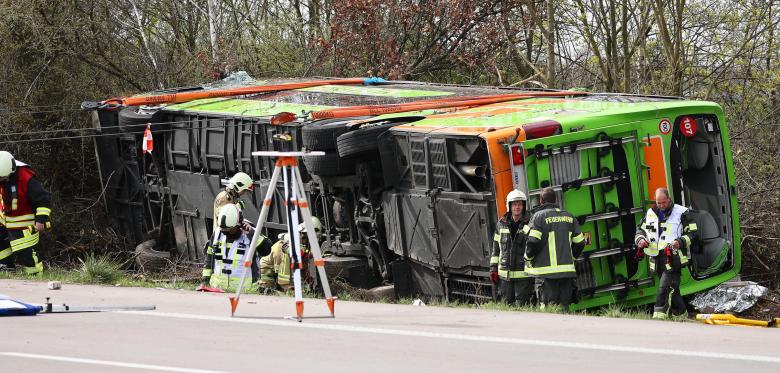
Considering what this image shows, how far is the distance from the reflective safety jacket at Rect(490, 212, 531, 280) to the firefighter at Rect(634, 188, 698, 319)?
1.13 metres

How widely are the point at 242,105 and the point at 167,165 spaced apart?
1.62m

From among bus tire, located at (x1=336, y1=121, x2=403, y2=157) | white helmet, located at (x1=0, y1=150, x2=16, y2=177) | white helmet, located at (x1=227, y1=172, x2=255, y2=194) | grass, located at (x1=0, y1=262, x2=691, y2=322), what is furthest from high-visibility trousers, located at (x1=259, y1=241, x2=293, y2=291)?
white helmet, located at (x1=0, y1=150, x2=16, y2=177)

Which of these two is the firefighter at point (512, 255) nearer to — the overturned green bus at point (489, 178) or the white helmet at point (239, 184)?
the overturned green bus at point (489, 178)

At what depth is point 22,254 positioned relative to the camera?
49.3ft

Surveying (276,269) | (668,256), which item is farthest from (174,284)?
(668,256)

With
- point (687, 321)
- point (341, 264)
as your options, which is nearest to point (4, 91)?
point (341, 264)

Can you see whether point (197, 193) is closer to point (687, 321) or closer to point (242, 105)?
point (242, 105)

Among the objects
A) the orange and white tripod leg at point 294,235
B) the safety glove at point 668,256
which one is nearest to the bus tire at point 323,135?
the safety glove at point 668,256

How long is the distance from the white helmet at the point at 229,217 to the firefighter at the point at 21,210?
324cm

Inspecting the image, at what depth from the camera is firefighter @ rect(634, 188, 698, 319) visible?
11758 millimetres

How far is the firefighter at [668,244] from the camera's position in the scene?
38.6 ft

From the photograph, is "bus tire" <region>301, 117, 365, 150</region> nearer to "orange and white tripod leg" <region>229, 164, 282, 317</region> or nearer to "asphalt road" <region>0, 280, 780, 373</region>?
"asphalt road" <region>0, 280, 780, 373</region>

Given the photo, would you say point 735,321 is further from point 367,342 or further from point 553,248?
point 367,342

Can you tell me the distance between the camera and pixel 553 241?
11172 mm
